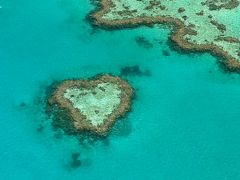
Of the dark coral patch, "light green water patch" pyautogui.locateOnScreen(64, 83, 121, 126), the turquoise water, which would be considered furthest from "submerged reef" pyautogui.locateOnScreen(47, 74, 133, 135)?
the dark coral patch

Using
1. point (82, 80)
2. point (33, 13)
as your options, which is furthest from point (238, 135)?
point (33, 13)

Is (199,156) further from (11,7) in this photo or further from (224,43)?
(11,7)

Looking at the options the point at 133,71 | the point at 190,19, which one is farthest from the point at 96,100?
the point at 190,19

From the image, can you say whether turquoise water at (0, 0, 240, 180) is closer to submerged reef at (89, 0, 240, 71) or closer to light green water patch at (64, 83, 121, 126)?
submerged reef at (89, 0, 240, 71)

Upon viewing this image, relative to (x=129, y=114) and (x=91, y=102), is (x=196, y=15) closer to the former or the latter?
(x=129, y=114)

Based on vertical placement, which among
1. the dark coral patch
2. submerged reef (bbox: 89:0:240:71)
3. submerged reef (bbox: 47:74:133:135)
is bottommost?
submerged reef (bbox: 47:74:133:135)

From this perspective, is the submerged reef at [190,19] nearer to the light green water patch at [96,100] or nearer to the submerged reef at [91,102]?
the submerged reef at [91,102]

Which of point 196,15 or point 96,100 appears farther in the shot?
point 196,15
